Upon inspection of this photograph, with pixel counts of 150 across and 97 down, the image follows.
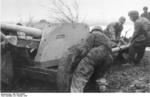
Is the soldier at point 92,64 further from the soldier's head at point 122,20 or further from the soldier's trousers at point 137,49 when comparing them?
the soldier's head at point 122,20

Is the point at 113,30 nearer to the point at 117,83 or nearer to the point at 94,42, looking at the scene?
the point at 117,83

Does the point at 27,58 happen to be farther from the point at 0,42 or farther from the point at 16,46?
the point at 0,42

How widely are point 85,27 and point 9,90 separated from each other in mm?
2001

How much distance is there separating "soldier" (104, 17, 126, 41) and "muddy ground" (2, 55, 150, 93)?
58.6 inches

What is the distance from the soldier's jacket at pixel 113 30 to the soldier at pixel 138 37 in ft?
2.43

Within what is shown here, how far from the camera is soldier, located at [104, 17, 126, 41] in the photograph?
352 inches

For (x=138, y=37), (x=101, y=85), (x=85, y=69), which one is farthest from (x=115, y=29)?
(x=85, y=69)

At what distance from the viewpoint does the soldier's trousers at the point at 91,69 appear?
5379 millimetres

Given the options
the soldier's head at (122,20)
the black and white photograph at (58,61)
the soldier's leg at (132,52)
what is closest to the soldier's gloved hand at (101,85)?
the black and white photograph at (58,61)

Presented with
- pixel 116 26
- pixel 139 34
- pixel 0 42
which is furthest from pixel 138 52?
pixel 0 42

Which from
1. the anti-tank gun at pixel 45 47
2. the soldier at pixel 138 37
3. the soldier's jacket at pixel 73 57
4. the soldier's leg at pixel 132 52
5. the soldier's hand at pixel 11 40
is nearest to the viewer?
the soldier's jacket at pixel 73 57

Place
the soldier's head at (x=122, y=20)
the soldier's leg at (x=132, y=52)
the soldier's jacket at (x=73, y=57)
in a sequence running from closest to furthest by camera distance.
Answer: the soldier's jacket at (x=73, y=57) → the soldier's leg at (x=132, y=52) → the soldier's head at (x=122, y=20)

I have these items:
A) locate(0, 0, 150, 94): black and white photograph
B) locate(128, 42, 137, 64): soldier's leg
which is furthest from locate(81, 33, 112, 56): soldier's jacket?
locate(128, 42, 137, 64): soldier's leg

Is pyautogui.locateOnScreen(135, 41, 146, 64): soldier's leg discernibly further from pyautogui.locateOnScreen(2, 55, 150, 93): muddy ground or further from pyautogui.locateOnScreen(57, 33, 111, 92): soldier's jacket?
pyautogui.locateOnScreen(57, 33, 111, 92): soldier's jacket
